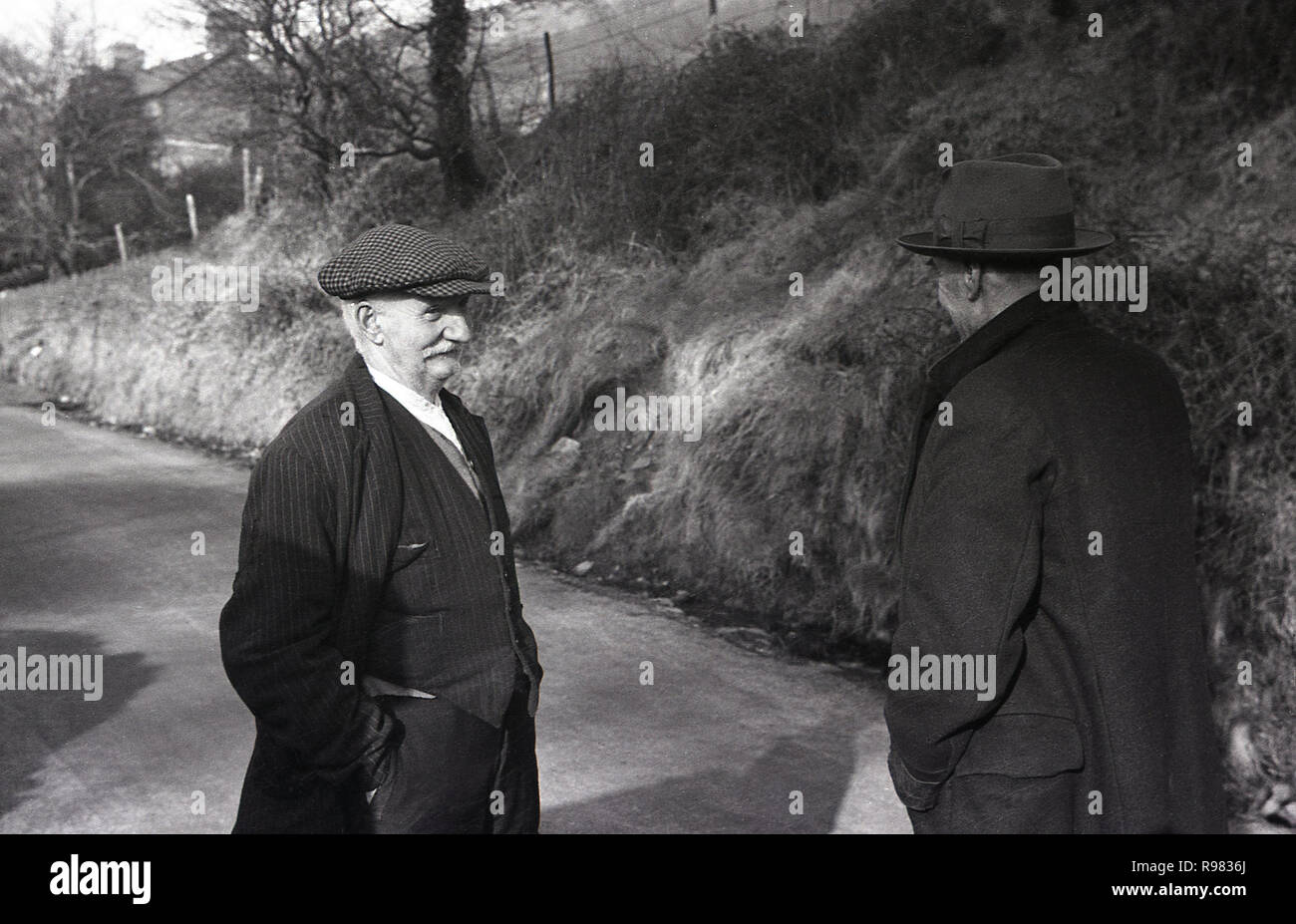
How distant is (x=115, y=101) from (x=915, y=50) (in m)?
24.8

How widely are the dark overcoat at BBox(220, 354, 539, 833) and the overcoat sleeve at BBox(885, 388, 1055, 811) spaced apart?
43.4 inches

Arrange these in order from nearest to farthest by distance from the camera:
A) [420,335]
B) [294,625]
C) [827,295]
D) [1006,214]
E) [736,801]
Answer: [294,625] < [1006,214] < [420,335] < [736,801] < [827,295]

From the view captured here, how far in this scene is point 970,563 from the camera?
2.62 metres

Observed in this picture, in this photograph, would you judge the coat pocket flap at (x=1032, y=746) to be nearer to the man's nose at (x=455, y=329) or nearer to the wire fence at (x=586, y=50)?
the man's nose at (x=455, y=329)

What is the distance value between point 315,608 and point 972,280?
1.55 meters

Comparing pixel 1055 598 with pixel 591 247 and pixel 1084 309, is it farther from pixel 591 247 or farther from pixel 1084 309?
pixel 591 247

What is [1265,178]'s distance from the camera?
27.7 ft

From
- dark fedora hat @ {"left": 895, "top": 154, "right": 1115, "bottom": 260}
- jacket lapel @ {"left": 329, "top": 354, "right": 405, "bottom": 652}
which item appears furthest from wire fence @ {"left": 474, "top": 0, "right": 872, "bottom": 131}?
jacket lapel @ {"left": 329, "top": 354, "right": 405, "bottom": 652}

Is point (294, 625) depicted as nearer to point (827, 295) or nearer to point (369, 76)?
point (827, 295)

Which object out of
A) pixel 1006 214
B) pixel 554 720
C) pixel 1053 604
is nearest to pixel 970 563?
pixel 1053 604

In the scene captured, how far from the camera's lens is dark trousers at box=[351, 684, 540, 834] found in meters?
2.91

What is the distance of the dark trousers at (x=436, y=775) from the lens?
114 inches
